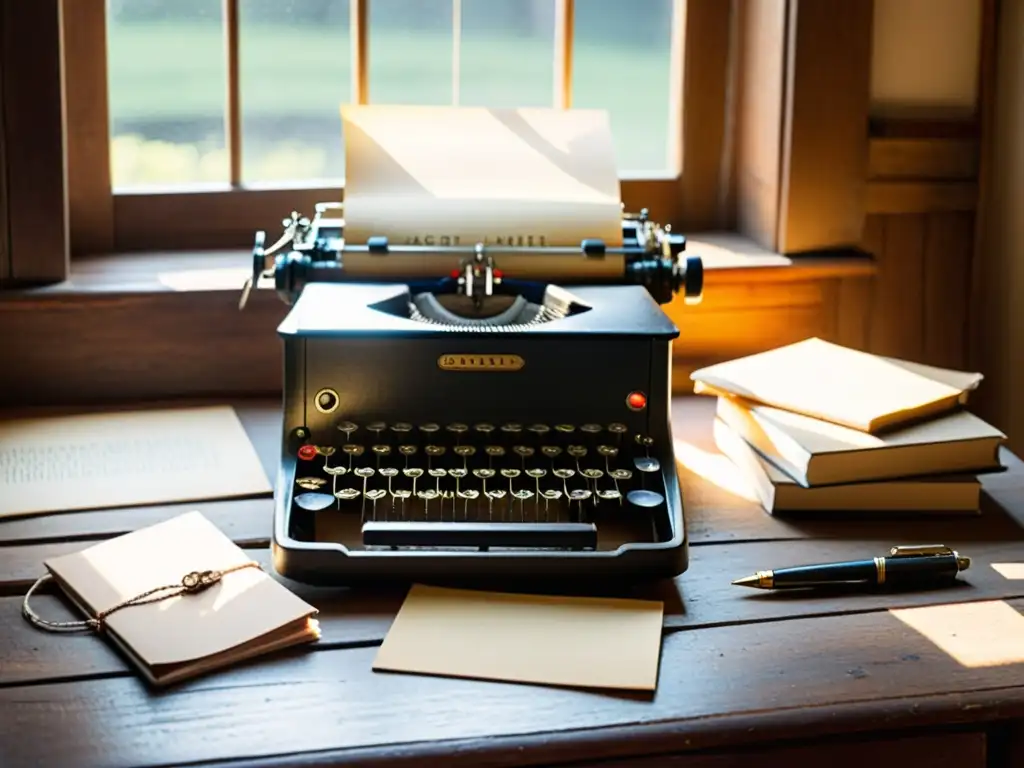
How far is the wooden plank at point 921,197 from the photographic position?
75.8 inches

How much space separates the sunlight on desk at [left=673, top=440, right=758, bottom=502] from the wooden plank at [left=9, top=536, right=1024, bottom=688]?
0.48 ft

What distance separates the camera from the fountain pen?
1233mm

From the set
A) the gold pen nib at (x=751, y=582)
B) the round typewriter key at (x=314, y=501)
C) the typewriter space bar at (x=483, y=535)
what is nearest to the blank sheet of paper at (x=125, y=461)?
the round typewriter key at (x=314, y=501)

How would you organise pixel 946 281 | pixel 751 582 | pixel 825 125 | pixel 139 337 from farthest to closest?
pixel 946 281 < pixel 825 125 < pixel 139 337 < pixel 751 582

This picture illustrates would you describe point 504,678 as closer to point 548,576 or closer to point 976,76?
point 548,576

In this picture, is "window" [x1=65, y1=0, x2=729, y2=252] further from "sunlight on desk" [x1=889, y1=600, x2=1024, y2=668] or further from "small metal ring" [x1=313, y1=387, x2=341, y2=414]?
"sunlight on desk" [x1=889, y1=600, x2=1024, y2=668]

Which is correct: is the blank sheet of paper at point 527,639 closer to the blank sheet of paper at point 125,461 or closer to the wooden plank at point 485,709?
the wooden plank at point 485,709

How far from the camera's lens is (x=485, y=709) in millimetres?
1016

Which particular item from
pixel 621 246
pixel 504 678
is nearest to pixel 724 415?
pixel 621 246

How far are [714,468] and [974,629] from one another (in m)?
0.44

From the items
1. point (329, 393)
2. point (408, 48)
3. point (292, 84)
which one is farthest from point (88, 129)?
point (329, 393)

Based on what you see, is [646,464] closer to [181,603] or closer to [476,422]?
[476,422]

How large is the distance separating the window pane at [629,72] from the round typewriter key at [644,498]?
2.85ft

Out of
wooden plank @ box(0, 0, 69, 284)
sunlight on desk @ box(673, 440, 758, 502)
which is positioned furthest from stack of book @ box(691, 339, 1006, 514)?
wooden plank @ box(0, 0, 69, 284)
